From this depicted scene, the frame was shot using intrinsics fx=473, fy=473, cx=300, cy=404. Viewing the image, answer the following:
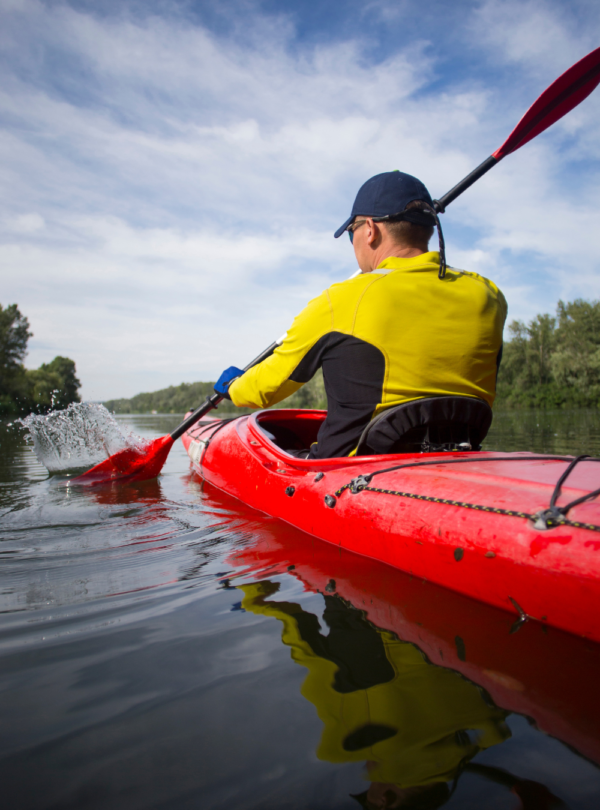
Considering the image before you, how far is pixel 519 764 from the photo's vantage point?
2.96 feet

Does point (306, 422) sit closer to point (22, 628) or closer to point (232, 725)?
point (22, 628)

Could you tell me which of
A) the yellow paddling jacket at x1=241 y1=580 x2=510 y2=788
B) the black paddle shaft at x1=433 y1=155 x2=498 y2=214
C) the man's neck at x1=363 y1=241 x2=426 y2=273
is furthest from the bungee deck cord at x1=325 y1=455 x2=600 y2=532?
the black paddle shaft at x1=433 y1=155 x2=498 y2=214

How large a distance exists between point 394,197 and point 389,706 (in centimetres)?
217

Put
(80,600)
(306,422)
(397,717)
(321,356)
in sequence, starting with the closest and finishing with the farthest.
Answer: (397,717)
(80,600)
(321,356)
(306,422)

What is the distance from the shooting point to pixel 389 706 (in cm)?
108

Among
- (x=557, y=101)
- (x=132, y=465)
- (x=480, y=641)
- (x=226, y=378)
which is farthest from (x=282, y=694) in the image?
(x=132, y=465)

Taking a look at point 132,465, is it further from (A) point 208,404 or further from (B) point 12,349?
(B) point 12,349

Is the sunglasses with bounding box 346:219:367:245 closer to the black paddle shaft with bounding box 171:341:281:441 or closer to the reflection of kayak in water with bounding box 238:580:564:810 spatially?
the black paddle shaft with bounding box 171:341:281:441

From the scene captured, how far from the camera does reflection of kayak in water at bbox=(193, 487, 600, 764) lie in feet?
3.51

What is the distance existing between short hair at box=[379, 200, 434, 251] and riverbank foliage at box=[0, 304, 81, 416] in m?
33.1

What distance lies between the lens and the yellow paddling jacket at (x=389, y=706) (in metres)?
0.92

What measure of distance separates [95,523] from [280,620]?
1937 millimetres

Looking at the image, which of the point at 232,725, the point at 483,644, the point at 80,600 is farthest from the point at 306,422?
the point at 232,725

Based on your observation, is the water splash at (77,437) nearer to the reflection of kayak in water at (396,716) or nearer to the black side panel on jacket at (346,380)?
the black side panel on jacket at (346,380)
